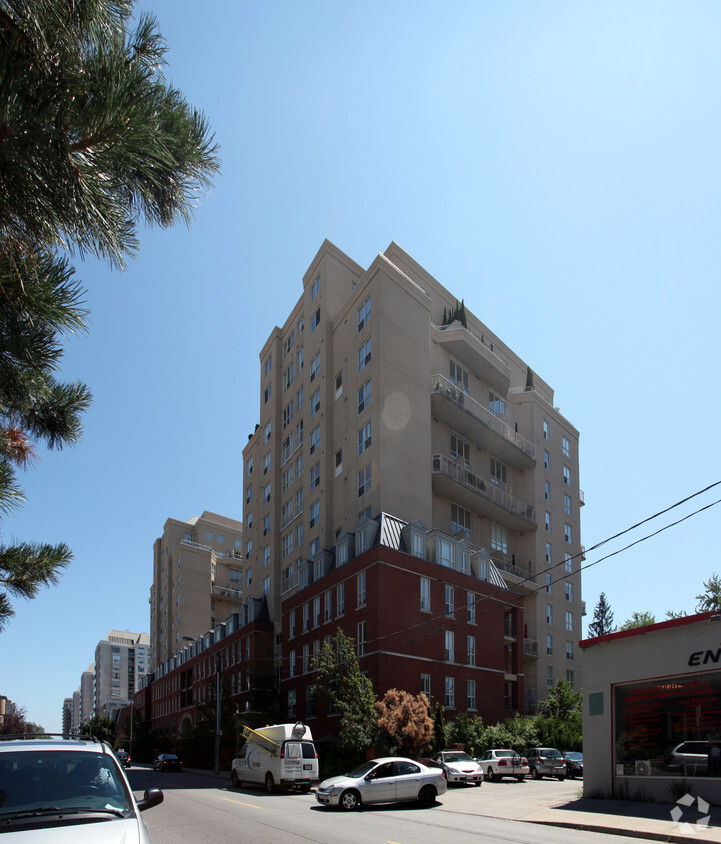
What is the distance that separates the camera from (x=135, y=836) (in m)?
5.23

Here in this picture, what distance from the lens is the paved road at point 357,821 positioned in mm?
13367

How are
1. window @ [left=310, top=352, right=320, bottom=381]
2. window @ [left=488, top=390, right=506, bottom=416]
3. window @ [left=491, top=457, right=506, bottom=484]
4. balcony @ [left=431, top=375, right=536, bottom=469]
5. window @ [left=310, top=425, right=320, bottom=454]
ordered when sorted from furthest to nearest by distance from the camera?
window @ [left=488, top=390, right=506, bottom=416] → window @ [left=491, top=457, right=506, bottom=484] → window @ [left=310, top=352, right=320, bottom=381] → window @ [left=310, top=425, right=320, bottom=454] → balcony @ [left=431, top=375, right=536, bottom=469]

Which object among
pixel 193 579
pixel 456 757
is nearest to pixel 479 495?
pixel 456 757

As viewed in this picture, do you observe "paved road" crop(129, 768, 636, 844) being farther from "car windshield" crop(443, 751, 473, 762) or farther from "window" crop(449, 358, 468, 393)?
"window" crop(449, 358, 468, 393)

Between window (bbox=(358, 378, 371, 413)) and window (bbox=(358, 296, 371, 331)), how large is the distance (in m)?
3.88

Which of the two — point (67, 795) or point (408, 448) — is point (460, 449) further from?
point (67, 795)

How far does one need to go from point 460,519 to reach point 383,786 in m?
27.0

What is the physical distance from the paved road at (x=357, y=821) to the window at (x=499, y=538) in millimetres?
24752

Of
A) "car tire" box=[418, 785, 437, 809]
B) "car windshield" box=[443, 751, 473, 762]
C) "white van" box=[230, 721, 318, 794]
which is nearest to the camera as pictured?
"car tire" box=[418, 785, 437, 809]

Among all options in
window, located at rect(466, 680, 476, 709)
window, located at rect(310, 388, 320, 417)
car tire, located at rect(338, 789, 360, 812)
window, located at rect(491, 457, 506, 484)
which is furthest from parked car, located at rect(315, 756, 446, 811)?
window, located at rect(491, 457, 506, 484)

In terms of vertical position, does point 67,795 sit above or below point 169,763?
above

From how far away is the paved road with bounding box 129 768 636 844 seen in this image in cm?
1337

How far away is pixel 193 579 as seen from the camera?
3359 inches

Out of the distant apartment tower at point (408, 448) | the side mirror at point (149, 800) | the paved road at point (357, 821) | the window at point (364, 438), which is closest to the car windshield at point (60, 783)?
the side mirror at point (149, 800)
